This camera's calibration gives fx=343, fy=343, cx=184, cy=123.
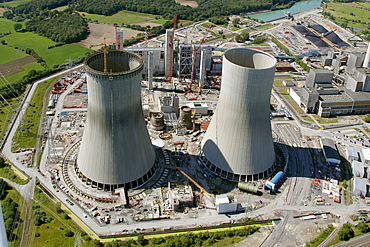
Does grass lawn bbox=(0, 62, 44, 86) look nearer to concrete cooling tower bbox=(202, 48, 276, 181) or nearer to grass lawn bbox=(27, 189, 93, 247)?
grass lawn bbox=(27, 189, 93, 247)

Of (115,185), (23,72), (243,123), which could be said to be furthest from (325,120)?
(23,72)

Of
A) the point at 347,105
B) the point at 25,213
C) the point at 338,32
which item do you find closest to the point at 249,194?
the point at 25,213

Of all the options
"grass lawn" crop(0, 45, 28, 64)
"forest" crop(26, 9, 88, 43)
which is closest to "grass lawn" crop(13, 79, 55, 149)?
"grass lawn" crop(0, 45, 28, 64)

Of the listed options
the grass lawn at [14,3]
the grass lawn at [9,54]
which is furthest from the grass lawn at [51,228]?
the grass lawn at [14,3]

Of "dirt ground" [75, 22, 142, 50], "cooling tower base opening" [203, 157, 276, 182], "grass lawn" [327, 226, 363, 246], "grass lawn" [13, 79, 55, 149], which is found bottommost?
"grass lawn" [327, 226, 363, 246]

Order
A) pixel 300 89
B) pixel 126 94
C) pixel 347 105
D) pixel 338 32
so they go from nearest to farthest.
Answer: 1. pixel 126 94
2. pixel 347 105
3. pixel 300 89
4. pixel 338 32

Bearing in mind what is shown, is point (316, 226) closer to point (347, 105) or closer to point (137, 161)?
point (137, 161)

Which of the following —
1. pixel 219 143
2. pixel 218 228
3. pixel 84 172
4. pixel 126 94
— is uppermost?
pixel 126 94
